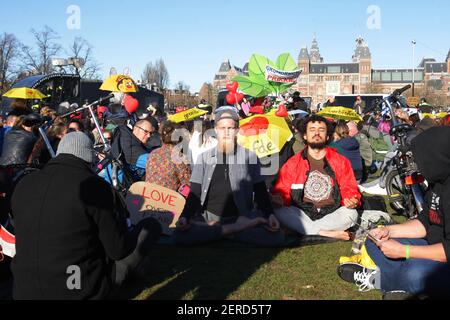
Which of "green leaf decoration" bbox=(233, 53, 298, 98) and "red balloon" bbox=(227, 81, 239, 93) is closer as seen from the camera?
"red balloon" bbox=(227, 81, 239, 93)

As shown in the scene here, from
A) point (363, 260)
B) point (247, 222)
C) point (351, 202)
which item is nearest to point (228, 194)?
point (247, 222)

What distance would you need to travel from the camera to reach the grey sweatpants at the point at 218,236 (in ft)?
18.8

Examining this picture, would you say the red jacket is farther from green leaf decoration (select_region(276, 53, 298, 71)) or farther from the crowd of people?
green leaf decoration (select_region(276, 53, 298, 71))

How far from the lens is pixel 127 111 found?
10102mm

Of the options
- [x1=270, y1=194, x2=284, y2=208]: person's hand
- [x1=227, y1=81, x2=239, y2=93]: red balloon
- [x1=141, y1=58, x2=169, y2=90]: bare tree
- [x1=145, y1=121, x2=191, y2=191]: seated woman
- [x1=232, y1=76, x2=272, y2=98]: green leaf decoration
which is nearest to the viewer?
[x1=270, y1=194, x2=284, y2=208]: person's hand

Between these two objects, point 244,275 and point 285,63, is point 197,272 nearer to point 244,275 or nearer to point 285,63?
point 244,275

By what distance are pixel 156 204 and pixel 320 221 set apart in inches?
76.6

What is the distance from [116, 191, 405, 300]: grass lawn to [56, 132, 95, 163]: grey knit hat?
1382 mm

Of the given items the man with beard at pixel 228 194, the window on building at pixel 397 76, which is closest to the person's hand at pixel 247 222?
the man with beard at pixel 228 194

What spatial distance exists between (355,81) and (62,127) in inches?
5071

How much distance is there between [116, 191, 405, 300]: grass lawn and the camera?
4.36 metres

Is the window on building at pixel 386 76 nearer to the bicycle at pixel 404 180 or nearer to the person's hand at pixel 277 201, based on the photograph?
the bicycle at pixel 404 180

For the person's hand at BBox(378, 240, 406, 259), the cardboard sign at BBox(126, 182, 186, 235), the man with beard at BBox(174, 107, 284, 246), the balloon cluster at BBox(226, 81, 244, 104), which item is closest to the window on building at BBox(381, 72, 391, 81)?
the balloon cluster at BBox(226, 81, 244, 104)
